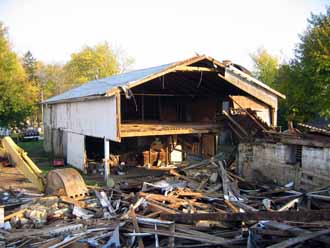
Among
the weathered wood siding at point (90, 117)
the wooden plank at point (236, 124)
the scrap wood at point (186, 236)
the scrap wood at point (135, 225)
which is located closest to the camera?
the scrap wood at point (186, 236)

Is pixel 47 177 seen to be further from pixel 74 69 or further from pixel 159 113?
pixel 74 69

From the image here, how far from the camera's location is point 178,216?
859cm

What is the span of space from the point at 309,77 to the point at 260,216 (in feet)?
60.2

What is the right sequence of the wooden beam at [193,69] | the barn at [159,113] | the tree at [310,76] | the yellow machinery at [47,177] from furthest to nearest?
the tree at [310,76]
the barn at [159,113]
the wooden beam at [193,69]
the yellow machinery at [47,177]

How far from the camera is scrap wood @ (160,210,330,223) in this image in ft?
22.2

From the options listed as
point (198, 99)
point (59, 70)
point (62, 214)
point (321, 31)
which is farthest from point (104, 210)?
point (59, 70)

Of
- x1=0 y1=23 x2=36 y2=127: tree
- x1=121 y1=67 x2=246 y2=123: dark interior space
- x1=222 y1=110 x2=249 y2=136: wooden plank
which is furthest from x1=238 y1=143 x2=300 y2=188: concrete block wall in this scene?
x1=0 y1=23 x2=36 y2=127: tree

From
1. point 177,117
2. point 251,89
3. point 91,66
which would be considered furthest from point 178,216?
point 91,66

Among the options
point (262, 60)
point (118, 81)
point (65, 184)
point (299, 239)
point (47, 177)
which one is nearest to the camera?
point (299, 239)

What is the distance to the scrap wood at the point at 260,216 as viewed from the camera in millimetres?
6762

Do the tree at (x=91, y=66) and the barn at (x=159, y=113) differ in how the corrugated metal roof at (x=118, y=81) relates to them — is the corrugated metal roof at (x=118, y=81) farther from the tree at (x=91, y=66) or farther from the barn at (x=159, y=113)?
the tree at (x=91, y=66)

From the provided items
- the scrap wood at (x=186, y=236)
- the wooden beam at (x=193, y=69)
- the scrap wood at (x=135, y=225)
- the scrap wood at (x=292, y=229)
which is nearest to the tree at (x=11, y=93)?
the wooden beam at (x=193, y=69)

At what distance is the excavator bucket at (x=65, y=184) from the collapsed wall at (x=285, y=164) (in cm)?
765

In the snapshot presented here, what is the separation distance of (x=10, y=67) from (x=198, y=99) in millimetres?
19912
